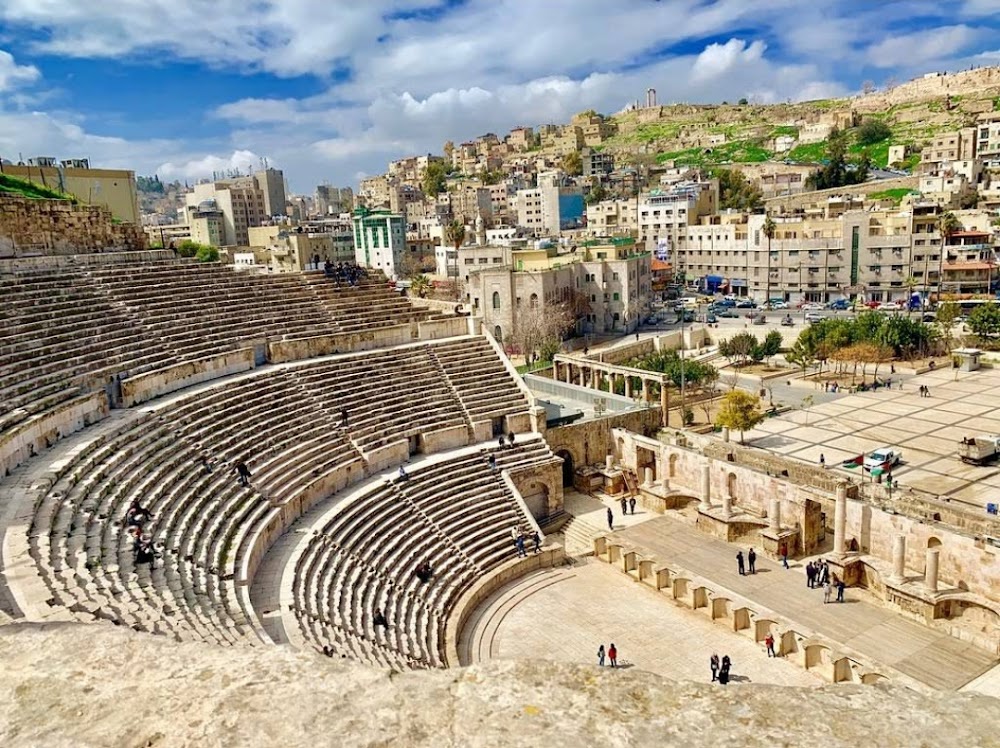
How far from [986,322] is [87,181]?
57.6 meters

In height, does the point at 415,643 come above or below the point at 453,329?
below

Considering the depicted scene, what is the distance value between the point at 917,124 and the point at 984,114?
10.7m

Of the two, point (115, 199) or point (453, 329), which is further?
point (115, 199)

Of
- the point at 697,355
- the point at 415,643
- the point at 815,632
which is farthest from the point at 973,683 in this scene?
the point at 697,355

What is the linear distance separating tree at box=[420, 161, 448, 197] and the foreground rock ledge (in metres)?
146

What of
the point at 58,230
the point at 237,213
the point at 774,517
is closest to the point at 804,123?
the point at 237,213

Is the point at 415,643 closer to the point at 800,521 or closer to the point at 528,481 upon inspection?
the point at 528,481

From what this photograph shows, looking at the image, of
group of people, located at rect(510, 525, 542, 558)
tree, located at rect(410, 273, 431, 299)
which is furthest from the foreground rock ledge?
tree, located at rect(410, 273, 431, 299)

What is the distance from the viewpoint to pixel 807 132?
A: 14038 cm

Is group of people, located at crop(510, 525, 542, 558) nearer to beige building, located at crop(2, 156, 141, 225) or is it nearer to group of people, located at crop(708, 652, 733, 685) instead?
group of people, located at crop(708, 652, 733, 685)

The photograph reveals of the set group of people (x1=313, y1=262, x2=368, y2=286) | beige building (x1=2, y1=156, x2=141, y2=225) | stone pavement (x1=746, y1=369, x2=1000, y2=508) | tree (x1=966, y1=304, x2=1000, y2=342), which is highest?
beige building (x1=2, y1=156, x2=141, y2=225)

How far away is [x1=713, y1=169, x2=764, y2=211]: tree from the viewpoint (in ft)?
335

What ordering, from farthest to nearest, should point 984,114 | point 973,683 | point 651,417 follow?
point 984,114 < point 651,417 < point 973,683

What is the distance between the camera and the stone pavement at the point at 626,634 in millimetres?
18812
